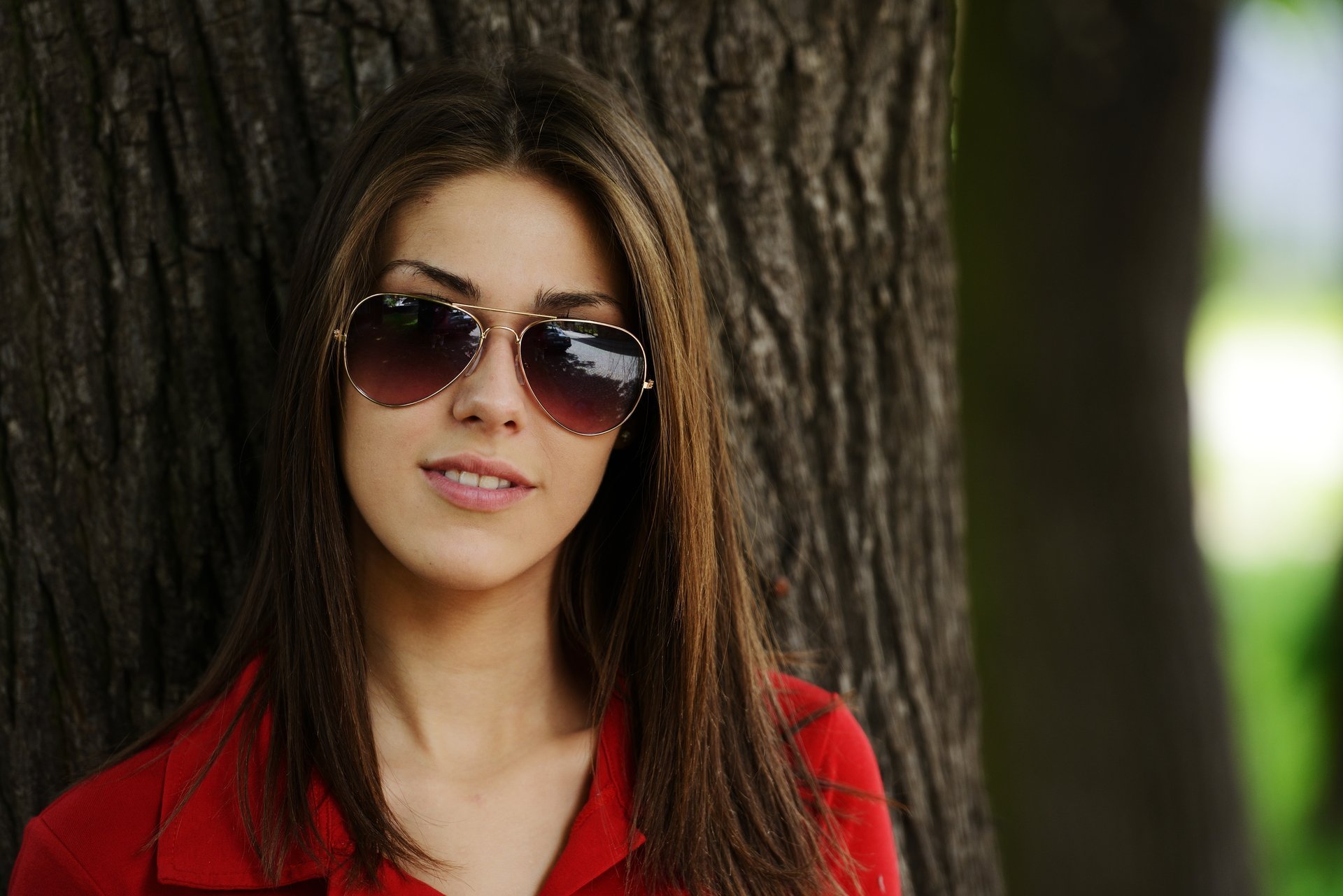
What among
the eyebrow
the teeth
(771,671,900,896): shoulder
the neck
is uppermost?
the eyebrow

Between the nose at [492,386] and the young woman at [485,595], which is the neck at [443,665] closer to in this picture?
the young woman at [485,595]

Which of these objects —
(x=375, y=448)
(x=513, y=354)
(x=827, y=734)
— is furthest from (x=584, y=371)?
(x=827, y=734)

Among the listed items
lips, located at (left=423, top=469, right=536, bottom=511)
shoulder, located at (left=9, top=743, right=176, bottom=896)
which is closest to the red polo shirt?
shoulder, located at (left=9, top=743, right=176, bottom=896)

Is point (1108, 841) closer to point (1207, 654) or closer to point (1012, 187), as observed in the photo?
point (1207, 654)

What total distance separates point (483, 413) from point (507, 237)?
30cm

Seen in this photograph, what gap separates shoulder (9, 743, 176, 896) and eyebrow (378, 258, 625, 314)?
930mm

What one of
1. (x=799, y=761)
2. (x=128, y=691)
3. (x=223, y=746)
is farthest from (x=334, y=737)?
(x=799, y=761)

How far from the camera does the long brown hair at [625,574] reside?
76.3 inches

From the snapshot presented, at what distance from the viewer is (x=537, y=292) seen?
1906mm

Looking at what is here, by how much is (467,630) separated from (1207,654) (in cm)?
370

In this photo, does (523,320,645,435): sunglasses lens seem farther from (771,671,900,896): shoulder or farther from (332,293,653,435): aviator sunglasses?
(771,671,900,896): shoulder

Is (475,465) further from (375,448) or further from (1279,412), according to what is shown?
(1279,412)

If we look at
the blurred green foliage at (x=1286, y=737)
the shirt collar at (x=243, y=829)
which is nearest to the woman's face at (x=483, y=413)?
the shirt collar at (x=243, y=829)

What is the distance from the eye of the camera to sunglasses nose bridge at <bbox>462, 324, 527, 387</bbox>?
1872mm
